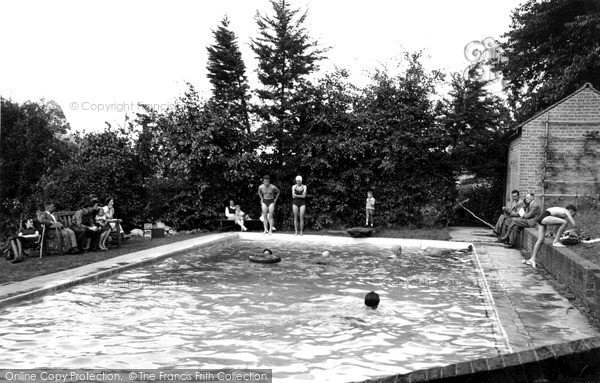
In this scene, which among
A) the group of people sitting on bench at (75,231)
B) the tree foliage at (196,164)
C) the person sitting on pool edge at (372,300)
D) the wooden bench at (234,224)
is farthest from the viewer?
the wooden bench at (234,224)

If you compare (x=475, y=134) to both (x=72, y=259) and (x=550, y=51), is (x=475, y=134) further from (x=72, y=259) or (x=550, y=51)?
(x=72, y=259)

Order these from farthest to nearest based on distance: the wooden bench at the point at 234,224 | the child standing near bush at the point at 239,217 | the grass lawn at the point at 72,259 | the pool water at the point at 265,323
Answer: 1. the wooden bench at the point at 234,224
2. the child standing near bush at the point at 239,217
3. the grass lawn at the point at 72,259
4. the pool water at the point at 265,323

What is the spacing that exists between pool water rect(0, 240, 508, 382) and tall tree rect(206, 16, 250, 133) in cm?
1130

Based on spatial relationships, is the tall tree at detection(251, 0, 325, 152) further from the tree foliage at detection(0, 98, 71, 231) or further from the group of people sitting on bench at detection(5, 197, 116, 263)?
the tree foliage at detection(0, 98, 71, 231)

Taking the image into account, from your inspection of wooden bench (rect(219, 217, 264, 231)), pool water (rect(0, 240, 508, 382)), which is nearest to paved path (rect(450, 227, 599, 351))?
pool water (rect(0, 240, 508, 382))

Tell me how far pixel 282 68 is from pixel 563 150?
10452 millimetres

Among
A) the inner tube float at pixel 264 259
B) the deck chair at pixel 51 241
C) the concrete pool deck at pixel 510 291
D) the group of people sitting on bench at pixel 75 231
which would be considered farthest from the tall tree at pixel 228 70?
the deck chair at pixel 51 241

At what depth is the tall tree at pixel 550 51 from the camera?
69.6 feet

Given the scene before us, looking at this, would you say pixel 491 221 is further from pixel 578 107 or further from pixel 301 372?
pixel 301 372

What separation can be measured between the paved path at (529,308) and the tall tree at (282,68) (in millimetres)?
10470

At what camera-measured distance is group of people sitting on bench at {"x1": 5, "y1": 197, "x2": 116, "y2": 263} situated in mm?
11656

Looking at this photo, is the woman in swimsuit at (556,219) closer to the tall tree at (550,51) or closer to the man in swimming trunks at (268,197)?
the man in swimming trunks at (268,197)

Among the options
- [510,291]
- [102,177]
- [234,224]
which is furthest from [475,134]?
[102,177]

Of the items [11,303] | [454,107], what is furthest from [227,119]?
[11,303]
